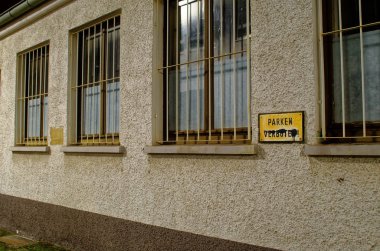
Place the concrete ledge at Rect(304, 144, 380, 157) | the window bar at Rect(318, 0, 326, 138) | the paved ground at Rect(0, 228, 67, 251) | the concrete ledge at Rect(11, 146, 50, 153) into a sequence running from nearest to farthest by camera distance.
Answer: the concrete ledge at Rect(304, 144, 380, 157) → the window bar at Rect(318, 0, 326, 138) → the paved ground at Rect(0, 228, 67, 251) → the concrete ledge at Rect(11, 146, 50, 153)

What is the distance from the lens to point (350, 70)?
130 inches

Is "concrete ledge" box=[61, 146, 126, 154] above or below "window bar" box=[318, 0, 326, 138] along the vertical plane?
below

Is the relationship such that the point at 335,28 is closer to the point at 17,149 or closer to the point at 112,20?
the point at 112,20

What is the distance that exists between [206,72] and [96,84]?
213 centimetres

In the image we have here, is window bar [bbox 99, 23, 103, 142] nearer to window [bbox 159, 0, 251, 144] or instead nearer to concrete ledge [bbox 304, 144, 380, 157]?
window [bbox 159, 0, 251, 144]

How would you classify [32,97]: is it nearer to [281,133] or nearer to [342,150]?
[281,133]

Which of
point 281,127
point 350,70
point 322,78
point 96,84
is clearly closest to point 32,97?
point 96,84

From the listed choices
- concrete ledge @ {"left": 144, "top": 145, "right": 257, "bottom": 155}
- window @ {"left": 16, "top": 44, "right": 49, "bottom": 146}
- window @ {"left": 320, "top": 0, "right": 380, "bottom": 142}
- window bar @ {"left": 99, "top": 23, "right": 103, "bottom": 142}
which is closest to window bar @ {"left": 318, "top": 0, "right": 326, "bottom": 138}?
window @ {"left": 320, "top": 0, "right": 380, "bottom": 142}

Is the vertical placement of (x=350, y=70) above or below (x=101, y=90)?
below

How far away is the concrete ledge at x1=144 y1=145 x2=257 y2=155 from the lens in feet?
12.0

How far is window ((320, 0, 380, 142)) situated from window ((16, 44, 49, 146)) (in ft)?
15.9

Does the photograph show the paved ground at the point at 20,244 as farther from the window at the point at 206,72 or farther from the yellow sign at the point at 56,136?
the window at the point at 206,72

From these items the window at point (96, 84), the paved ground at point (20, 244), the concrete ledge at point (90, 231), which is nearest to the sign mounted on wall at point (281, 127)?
the concrete ledge at point (90, 231)

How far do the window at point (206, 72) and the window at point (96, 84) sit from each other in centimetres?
98
